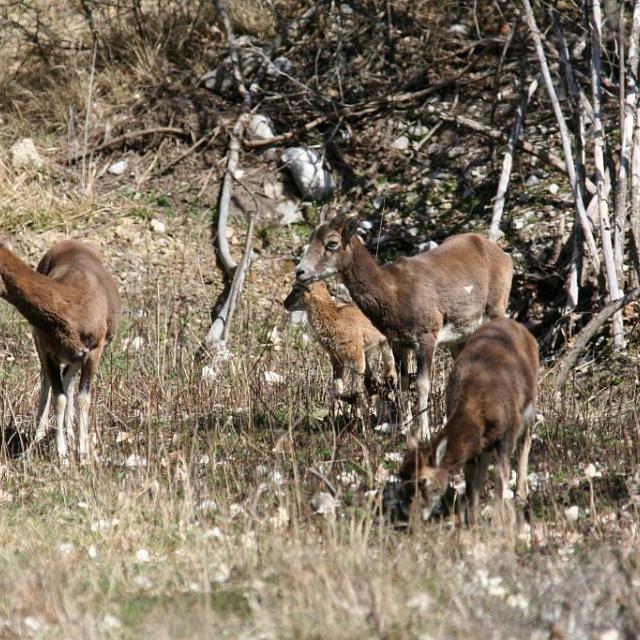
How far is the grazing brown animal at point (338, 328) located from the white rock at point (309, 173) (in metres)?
4.84

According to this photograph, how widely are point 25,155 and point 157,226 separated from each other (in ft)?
7.20

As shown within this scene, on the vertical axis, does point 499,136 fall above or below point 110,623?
above

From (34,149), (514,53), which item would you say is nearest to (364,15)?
(514,53)

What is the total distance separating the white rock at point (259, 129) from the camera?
1670cm

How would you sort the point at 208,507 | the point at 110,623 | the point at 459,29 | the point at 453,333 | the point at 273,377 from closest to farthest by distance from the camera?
the point at 110,623 < the point at 208,507 < the point at 453,333 < the point at 273,377 < the point at 459,29

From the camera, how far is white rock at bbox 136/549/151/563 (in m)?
7.14

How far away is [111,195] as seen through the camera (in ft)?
52.9

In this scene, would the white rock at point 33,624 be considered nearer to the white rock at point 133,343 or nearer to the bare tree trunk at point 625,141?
the white rock at point 133,343

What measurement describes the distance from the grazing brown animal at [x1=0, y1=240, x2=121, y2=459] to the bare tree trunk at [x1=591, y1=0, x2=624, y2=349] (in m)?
5.14

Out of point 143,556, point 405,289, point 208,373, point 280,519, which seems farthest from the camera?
point 208,373

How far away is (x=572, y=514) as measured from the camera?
758cm

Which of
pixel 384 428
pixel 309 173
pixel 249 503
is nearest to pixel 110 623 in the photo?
pixel 249 503

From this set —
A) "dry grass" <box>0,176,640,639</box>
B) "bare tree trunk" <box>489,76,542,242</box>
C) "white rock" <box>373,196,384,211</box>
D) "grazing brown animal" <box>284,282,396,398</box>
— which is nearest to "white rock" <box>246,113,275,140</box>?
"white rock" <box>373,196,384,211</box>

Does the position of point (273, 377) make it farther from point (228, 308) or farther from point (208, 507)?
point (208, 507)
